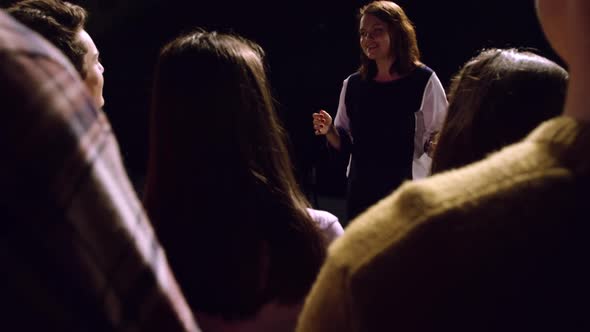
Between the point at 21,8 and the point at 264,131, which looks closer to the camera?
the point at 264,131

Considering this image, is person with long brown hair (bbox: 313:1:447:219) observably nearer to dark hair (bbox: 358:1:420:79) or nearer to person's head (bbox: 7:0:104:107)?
dark hair (bbox: 358:1:420:79)

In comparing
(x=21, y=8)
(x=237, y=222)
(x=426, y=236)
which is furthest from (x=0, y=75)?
(x=21, y=8)

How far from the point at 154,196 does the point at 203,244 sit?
131 millimetres

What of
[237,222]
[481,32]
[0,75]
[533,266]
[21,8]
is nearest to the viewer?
[0,75]

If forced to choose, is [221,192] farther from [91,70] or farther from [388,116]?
[388,116]

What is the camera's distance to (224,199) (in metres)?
0.98

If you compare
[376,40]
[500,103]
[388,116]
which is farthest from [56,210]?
[376,40]

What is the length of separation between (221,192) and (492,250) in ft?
2.09

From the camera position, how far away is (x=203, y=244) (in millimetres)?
980

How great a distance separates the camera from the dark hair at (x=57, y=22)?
1443 millimetres

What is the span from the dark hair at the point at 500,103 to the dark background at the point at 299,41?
2387mm

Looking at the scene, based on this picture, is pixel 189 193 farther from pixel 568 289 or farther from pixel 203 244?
pixel 568 289

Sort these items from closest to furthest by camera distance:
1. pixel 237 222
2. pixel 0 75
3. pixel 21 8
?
pixel 0 75 → pixel 237 222 → pixel 21 8

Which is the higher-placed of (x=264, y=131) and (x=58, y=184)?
(x=58, y=184)
